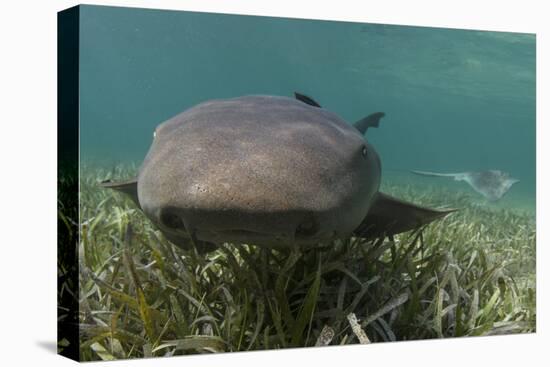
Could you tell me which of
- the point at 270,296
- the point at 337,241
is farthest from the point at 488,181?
the point at 270,296

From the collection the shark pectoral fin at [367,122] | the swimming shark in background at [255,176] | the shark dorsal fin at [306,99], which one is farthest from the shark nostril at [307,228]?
the shark pectoral fin at [367,122]

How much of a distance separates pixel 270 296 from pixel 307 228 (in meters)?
0.97

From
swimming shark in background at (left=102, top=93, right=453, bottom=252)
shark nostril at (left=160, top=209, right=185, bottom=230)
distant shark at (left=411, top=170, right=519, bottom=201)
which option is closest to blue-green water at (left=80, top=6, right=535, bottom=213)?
distant shark at (left=411, top=170, right=519, bottom=201)

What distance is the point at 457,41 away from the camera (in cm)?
533

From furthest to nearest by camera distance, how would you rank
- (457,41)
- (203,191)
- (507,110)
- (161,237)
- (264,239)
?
(507,110), (457,41), (161,237), (264,239), (203,191)

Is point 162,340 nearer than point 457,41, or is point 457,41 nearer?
point 162,340

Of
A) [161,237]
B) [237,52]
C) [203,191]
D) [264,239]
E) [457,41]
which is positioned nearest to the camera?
[203,191]

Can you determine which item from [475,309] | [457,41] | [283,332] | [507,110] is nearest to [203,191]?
[283,332]

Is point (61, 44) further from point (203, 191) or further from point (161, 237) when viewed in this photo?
point (203, 191)

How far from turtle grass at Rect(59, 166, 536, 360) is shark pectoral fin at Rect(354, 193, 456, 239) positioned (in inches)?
5.6

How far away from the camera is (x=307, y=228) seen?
3.21m

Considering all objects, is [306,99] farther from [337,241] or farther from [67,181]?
[67,181]

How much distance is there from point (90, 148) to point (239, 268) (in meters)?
1.20

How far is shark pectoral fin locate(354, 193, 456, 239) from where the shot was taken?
450 cm
